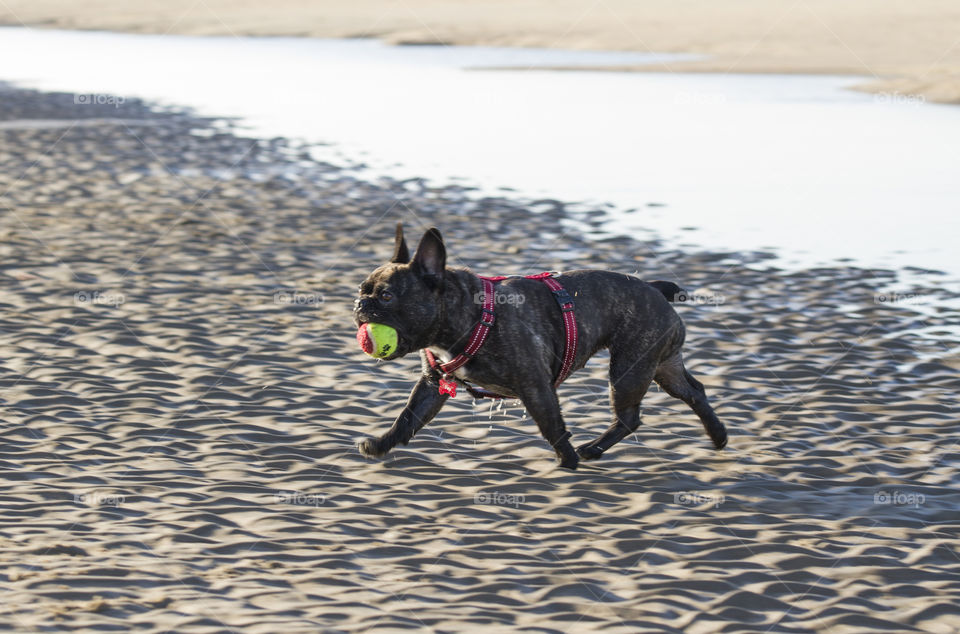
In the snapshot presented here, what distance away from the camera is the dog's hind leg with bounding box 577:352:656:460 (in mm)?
9680

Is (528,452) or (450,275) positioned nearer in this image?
(450,275)

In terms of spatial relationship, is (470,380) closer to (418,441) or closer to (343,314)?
(418,441)

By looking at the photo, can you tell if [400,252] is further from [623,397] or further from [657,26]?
[657,26]

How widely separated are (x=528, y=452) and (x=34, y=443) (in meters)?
4.07

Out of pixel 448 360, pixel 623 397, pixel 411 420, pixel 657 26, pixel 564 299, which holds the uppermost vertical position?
pixel 657 26

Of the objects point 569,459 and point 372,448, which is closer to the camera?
point 569,459

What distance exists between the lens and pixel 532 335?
9172 mm

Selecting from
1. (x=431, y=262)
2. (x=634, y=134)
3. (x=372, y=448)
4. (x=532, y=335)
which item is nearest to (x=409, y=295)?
(x=431, y=262)

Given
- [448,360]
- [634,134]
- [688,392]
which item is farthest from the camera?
[634,134]

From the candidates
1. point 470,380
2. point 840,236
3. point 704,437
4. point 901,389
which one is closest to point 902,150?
point 840,236

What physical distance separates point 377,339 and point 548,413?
150cm

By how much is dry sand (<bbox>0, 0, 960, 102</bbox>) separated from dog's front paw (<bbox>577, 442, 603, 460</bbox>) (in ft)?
93.3

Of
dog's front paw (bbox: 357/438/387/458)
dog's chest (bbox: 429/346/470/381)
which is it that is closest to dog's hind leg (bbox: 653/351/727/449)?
dog's chest (bbox: 429/346/470/381)

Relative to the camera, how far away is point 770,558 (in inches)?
313
